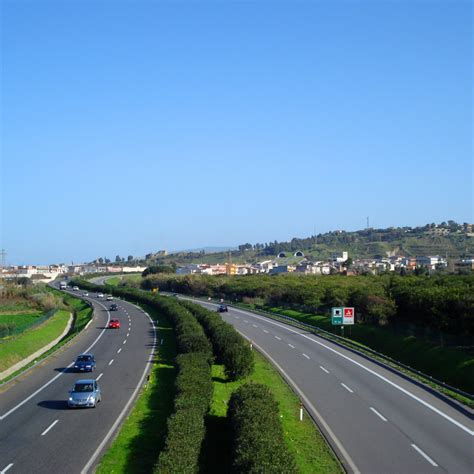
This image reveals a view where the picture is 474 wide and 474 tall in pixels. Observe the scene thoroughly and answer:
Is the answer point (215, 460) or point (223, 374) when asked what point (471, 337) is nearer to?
point (223, 374)

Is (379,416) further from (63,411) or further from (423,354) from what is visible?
(423,354)

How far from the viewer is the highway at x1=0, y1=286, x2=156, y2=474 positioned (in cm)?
1951

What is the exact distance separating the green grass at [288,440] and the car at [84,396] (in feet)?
16.7

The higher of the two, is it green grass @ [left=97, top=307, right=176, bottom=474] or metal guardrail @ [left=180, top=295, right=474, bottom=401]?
metal guardrail @ [left=180, top=295, right=474, bottom=401]

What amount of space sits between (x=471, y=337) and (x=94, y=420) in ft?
75.5

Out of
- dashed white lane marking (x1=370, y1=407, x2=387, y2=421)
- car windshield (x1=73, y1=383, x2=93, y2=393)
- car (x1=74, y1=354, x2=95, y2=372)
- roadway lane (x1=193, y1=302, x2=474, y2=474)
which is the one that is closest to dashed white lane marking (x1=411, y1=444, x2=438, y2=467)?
roadway lane (x1=193, y1=302, x2=474, y2=474)

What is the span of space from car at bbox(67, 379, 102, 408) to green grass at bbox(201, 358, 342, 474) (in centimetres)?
508

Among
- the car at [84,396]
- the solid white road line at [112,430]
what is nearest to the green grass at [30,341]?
the solid white road line at [112,430]

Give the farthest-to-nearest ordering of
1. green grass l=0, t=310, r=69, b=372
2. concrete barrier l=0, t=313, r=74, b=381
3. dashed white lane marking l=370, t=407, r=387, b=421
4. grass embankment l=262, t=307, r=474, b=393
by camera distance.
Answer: green grass l=0, t=310, r=69, b=372, concrete barrier l=0, t=313, r=74, b=381, grass embankment l=262, t=307, r=474, b=393, dashed white lane marking l=370, t=407, r=387, b=421

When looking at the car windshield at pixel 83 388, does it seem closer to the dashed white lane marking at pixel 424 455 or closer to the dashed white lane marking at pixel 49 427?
the dashed white lane marking at pixel 49 427

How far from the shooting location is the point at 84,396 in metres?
26.9

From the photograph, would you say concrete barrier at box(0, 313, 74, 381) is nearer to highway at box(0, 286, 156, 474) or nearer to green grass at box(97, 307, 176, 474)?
highway at box(0, 286, 156, 474)

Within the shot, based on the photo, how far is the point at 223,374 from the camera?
35.3m

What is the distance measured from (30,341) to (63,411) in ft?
102
